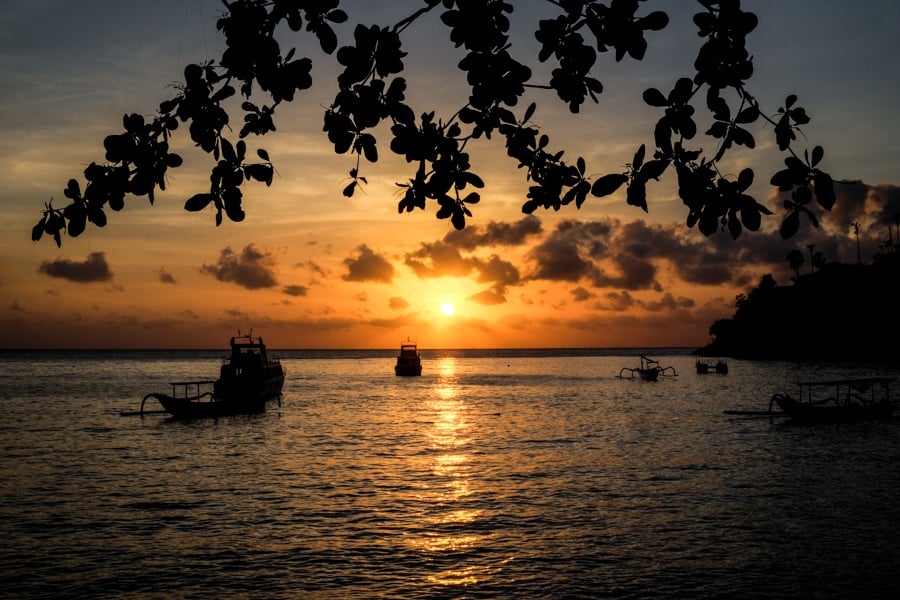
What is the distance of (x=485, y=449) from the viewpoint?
40.8 m

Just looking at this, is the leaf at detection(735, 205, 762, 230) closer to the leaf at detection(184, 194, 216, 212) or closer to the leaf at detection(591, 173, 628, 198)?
the leaf at detection(591, 173, 628, 198)

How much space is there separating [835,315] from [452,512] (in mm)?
178464

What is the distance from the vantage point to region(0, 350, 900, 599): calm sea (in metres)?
17.7

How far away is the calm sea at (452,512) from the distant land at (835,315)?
13749 cm

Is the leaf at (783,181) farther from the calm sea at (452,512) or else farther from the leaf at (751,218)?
the calm sea at (452,512)

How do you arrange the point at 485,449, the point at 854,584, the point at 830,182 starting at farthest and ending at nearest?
the point at 485,449, the point at 854,584, the point at 830,182

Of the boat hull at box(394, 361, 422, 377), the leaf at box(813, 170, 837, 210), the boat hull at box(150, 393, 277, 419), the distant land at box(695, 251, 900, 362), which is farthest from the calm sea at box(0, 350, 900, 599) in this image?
the distant land at box(695, 251, 900, 362)

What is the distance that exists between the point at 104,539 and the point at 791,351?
192879mm

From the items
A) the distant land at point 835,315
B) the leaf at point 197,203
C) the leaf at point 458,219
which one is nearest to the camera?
the leaf at point 197,203

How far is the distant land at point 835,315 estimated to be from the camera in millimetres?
166250

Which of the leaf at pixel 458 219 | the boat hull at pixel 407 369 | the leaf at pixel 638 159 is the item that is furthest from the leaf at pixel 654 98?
the boat hull at pixel 407 369

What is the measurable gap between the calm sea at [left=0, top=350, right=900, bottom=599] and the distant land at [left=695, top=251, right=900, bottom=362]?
13749 centimetres

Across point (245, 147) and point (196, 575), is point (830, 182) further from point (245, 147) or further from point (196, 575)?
point (196, 575)

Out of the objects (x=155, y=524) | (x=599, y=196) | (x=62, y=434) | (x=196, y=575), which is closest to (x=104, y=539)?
(x=155, y=524)
